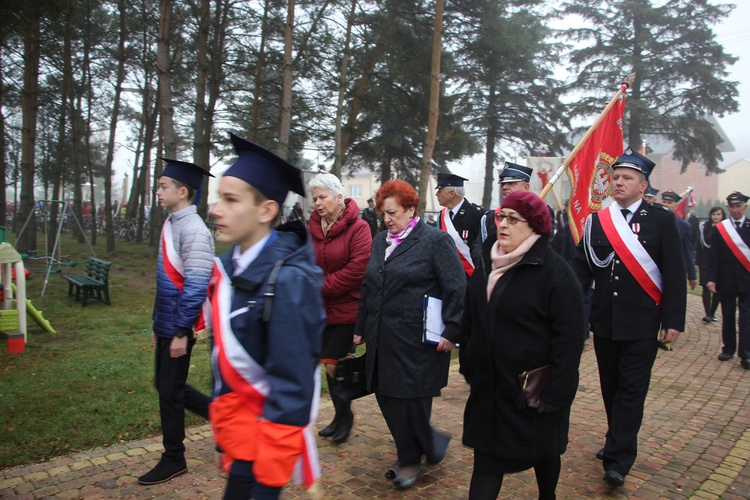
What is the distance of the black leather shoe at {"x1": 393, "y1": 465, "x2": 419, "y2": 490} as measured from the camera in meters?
4.05

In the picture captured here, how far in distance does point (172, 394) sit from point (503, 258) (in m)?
2.32

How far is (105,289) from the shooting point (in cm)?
1125

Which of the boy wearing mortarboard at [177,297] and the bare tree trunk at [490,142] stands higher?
the bare tree trunk at [490,142]

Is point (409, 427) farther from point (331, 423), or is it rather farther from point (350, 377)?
point (331, 423)

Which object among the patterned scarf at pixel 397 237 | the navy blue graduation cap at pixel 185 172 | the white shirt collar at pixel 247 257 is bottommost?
the white shirt collar at pixel 247 257

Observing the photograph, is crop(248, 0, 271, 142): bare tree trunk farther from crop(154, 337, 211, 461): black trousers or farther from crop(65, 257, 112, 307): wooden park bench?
crop(154, 337, 211, 461): black trousers

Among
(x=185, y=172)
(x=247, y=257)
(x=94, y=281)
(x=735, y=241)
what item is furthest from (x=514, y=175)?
(x=94, y=281)

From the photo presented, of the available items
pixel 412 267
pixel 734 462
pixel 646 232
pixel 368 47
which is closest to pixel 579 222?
pixel 646 232

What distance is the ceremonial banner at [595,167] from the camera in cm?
690

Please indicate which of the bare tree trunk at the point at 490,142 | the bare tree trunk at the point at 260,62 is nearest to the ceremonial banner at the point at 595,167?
the bare tree trunk at the point at 260,62

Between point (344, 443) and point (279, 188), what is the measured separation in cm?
316

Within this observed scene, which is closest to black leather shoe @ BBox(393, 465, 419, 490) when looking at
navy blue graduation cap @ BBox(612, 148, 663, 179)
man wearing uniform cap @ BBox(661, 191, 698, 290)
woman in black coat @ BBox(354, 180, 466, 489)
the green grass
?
woman in black coat @ BBox(354, 180, 466, 489)

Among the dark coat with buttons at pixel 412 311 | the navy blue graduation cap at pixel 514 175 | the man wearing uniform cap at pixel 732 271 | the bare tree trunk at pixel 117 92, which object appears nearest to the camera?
the dark coat with buttons at pixel 412 311

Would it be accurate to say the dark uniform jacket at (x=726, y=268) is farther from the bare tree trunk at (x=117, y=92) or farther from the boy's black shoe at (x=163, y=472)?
the bare tree trunk at (x=117, y=92)
